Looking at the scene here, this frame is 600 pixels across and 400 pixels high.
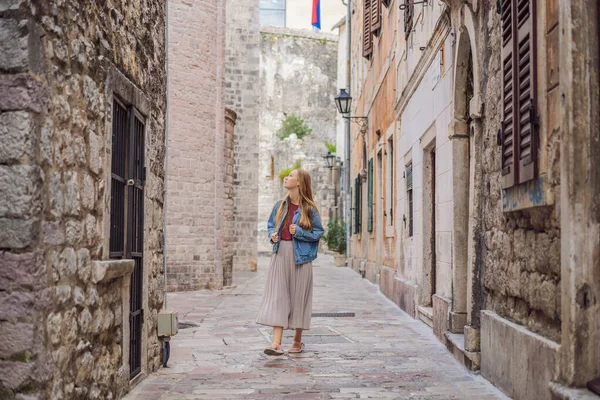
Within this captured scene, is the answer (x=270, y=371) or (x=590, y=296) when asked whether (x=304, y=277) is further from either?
(x=590, y=296)

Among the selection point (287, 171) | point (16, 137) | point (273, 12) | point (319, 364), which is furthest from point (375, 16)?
point (273, 12)

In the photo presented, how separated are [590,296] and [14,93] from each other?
110 inches

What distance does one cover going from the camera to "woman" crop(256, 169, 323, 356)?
725 centimetres

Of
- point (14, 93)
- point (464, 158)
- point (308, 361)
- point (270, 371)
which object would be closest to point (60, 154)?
point (14, 93)

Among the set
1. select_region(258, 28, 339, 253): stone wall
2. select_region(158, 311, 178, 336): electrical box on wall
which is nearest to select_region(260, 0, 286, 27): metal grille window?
select_region(258, 28, 339, 253): stone wall

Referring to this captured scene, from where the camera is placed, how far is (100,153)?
14.9 feet

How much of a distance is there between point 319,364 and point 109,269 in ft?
8.87

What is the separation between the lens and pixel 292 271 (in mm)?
7355

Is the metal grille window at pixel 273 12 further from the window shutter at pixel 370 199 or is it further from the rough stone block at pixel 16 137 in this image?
the rough stone block at pixel 16 137

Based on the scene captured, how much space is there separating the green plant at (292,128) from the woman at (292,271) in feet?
147

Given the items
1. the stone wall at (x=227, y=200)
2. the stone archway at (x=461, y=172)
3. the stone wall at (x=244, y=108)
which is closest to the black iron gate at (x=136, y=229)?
the stone archway at (x=461, y=172)

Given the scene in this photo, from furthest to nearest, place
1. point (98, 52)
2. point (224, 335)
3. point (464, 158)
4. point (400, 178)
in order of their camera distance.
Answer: point (400, 178) → point (224, 335) → point (464, 158) → point (98, 52)

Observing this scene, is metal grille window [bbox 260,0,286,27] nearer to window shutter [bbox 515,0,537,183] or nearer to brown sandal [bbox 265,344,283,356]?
brown sandal [bbox 265,344,283,356]

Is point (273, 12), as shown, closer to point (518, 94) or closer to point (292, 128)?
point (292, 128)
